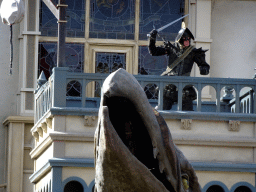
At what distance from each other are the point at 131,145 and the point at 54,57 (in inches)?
505

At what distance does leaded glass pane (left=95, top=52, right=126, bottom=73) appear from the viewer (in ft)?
56.8

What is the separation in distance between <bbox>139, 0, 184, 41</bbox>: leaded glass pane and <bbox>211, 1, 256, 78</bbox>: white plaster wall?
0.72 metres

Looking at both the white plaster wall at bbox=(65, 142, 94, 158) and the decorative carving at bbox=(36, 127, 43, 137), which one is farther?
the decorative carving at bbox=(36, 127, 43, 137)

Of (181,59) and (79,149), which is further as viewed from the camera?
(181,59)

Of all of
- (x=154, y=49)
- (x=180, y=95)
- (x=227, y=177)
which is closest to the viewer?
(x=180, y=95)

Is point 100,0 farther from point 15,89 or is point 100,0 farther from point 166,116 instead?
point 166,116

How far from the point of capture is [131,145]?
15.7ft

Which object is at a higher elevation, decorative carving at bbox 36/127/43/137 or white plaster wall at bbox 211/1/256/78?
white plaster wall at bbox 211/1/256/78

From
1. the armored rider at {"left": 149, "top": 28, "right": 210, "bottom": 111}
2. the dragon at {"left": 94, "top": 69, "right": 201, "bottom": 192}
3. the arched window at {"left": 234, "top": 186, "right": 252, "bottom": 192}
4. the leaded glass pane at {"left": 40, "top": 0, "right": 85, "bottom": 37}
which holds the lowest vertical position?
the arched window at {"left": 234, "top": 186, "right": 252, "bottom": 192}

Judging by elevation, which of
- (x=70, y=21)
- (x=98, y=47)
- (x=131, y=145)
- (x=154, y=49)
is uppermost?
(x=70, y=21)

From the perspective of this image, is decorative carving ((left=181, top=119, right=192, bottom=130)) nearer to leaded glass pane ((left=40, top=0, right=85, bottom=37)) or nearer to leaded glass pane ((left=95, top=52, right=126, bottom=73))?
leaded glass pane ((left=95, top=52, right=126, bottom=73))

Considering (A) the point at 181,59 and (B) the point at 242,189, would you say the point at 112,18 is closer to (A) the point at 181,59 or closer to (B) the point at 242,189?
(A) the point at 181,59

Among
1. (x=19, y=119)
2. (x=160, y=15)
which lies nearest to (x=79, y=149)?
(x=19, y=119)

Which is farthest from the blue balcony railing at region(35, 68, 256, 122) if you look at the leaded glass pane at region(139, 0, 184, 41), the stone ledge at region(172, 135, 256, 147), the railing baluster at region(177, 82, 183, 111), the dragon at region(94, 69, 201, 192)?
the dragon at region(94, 69, 201, 192)
